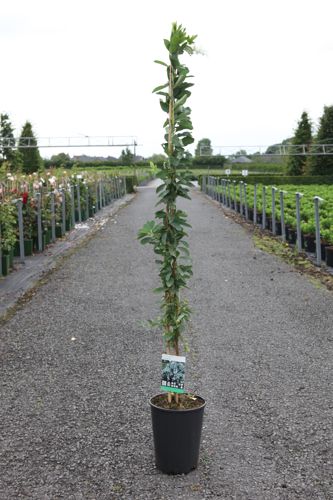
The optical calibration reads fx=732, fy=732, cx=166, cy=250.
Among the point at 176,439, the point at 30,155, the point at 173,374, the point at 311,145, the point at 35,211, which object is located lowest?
the point at 176,439

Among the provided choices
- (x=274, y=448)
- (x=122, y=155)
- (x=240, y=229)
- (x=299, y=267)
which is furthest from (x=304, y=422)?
(x=122, y=155)

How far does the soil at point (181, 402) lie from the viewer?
4.04 meters

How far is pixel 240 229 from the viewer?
758 inches

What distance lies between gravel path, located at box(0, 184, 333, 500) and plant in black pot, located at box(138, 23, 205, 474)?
0.15 m

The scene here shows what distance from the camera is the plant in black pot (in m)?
3.87

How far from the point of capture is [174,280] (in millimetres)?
4105

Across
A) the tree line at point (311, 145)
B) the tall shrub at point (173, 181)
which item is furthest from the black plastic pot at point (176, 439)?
the tree line at point (311, 145)

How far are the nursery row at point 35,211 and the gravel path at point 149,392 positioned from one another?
183 cm

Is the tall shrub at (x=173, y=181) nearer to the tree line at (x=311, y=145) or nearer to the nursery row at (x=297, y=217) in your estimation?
the nursery row at (x=297, y=217)

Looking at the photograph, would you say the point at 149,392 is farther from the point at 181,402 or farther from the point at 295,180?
the point at 295,180

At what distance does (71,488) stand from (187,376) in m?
2.03

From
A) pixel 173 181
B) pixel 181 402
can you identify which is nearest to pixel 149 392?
pixel 181 402

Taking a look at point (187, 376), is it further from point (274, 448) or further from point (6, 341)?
point (6, 341)

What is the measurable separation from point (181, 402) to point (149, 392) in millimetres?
1108
